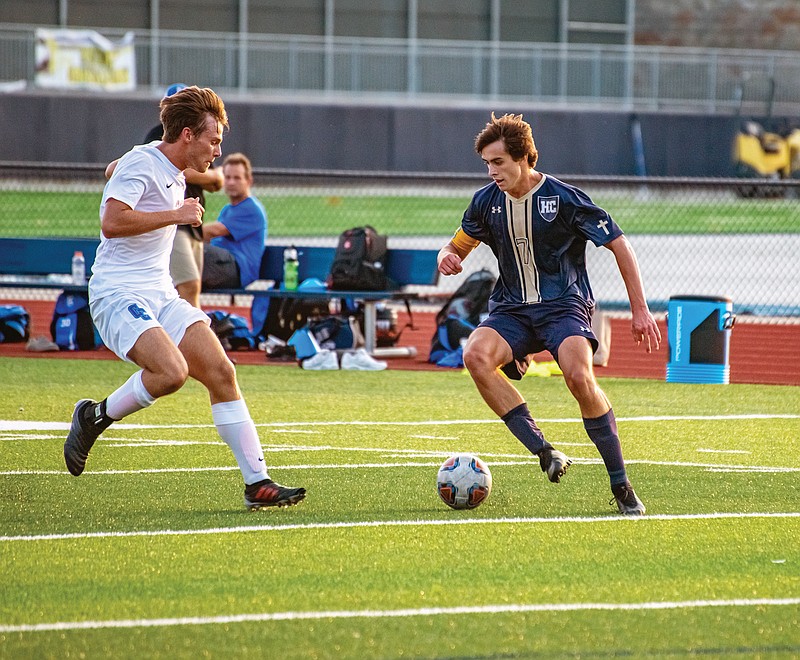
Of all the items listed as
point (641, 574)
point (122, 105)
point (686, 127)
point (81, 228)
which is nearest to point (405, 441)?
point (641, 574)

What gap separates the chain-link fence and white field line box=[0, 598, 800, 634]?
32.1 ft

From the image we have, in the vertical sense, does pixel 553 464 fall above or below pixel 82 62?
below

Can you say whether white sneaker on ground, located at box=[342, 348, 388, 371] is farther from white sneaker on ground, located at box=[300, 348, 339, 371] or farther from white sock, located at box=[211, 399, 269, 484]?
white sock, located at box=[211, 399, 269, 484]

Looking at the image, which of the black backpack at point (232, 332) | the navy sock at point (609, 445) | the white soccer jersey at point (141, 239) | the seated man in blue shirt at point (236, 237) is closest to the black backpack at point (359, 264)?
the seated man in blue shirt at point (236, 237)

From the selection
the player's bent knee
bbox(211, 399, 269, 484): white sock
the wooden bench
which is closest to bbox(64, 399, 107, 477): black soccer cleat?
bbox(211, 399, 269, 484): white sock

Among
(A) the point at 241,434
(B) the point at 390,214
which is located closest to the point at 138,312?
(A) the point at 241,434

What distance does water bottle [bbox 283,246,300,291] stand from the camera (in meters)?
13.1

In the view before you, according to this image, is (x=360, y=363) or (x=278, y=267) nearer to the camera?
(x=360, y=363)

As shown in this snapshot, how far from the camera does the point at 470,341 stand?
21.9ft

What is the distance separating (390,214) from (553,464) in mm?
22154

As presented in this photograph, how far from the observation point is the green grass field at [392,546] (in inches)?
174

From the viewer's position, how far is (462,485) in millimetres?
6414

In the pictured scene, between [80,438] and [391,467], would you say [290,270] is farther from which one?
[80,438]

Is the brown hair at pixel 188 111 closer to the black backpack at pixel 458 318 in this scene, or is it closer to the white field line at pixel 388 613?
the white field line at pixel 388 613
